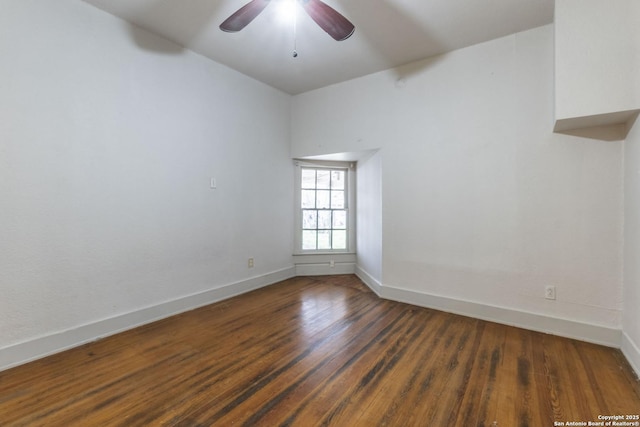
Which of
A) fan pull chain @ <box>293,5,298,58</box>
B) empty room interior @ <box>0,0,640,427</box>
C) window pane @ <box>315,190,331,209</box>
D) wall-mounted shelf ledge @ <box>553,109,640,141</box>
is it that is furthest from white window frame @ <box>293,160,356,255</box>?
wall-mounted shelf ledge @ <box>553,109,640,141</box>

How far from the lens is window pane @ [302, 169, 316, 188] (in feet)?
15.1

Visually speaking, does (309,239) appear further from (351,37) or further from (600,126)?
(600,126)

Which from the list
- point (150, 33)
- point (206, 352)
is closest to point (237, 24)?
point (150, 33)

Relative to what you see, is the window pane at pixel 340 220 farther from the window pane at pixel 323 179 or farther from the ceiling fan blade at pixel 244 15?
the ceiling fan blade at pixel 244 15

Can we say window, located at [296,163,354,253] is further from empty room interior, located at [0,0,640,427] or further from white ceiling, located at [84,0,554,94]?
white ceiling, located at [84,0,554,94]

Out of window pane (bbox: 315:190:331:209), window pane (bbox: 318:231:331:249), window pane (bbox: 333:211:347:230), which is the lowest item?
window pane (bbox: 318:231:331:249)

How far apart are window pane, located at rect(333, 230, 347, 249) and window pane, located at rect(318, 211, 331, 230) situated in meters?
0.16

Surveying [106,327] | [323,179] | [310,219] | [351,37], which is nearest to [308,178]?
[323,179]

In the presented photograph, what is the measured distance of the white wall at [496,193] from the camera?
241 centimetres

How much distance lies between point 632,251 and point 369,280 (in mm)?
2548

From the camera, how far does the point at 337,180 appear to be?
4.74 m

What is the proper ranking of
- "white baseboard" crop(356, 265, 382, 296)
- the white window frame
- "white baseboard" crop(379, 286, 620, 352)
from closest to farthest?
"white baseboard" crop(379, 286, 620, 352)
"white baseboard" crop(356, 265, 382, 296)
the white window frame

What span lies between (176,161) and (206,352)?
1914 mm

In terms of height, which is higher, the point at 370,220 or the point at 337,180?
the point at 337,180
